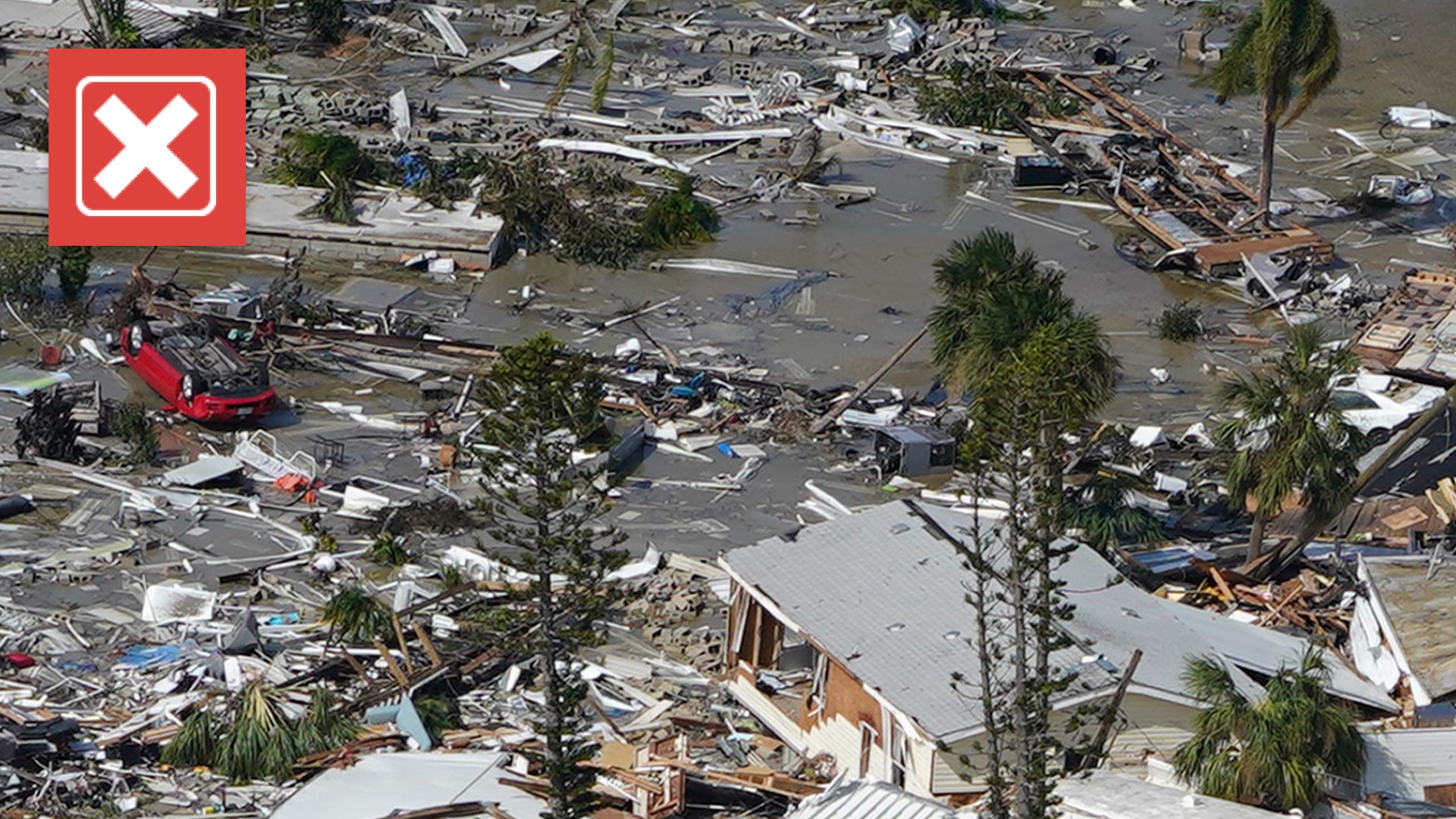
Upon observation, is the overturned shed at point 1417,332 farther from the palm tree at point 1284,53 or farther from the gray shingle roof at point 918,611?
the gray shingle roof at point 918,611

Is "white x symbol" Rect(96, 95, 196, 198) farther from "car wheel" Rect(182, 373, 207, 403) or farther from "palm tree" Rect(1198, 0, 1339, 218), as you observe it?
"palm tree" Rect(1198, 0, 1339, 218)

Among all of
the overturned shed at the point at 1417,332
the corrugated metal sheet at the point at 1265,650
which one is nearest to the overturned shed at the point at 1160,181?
the overturned shed at the point at 1417,332

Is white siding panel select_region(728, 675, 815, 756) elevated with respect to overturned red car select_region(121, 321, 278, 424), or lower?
elevated

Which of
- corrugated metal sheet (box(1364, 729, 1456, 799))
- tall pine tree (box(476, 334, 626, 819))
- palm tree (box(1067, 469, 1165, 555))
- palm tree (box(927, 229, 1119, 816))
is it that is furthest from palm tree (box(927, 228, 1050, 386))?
tall pine tree (box(476, 334, 626, 819))

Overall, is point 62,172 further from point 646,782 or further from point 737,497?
point 646,782

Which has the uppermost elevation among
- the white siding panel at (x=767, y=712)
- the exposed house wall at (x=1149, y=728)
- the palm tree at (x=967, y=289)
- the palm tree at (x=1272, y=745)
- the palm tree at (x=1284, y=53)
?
the palm tree at (x=1284, y=53)
